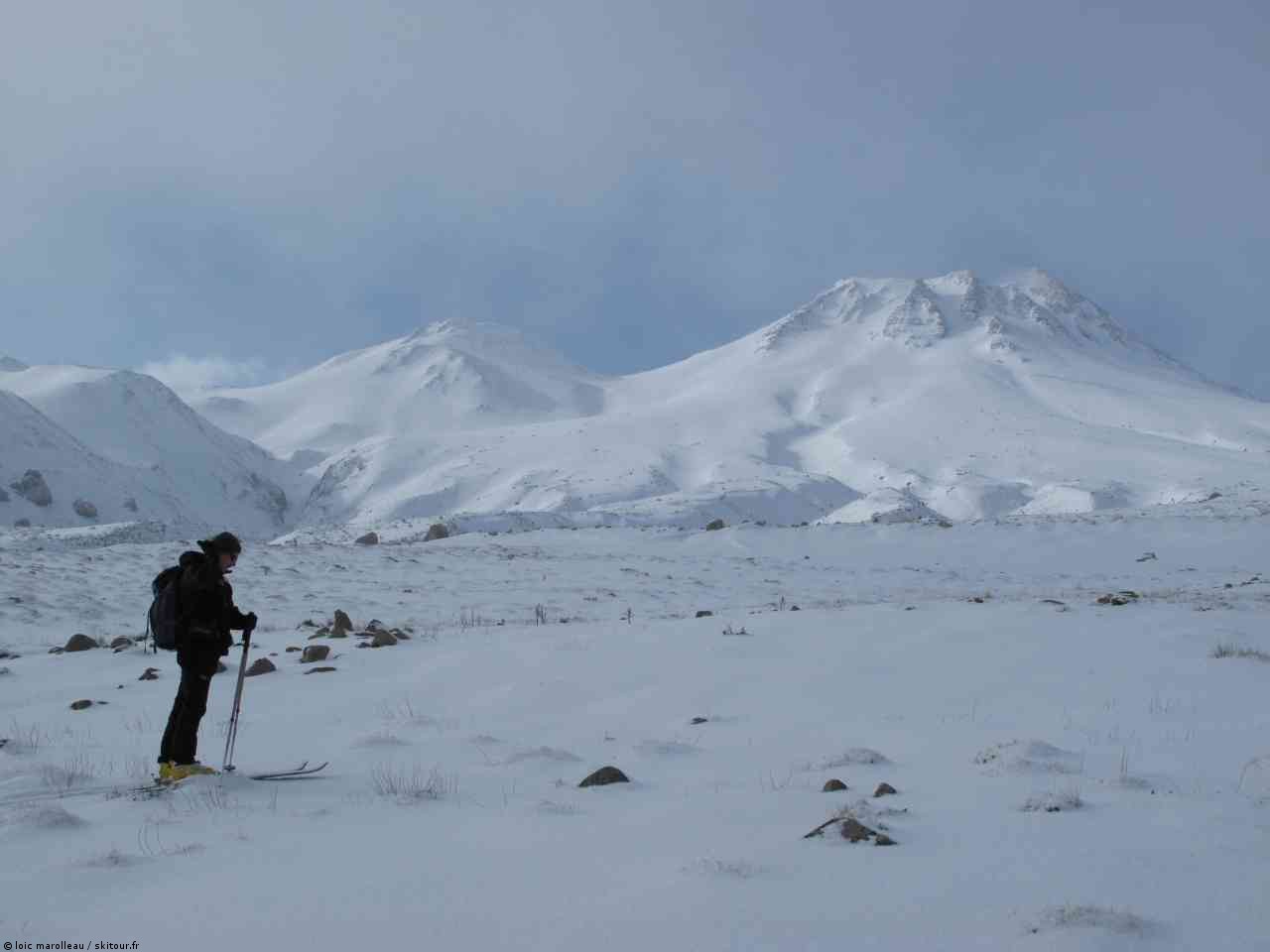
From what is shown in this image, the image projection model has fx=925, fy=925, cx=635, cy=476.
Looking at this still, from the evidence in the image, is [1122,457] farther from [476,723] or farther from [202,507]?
[476,723]

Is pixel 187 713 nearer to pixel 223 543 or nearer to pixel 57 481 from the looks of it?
pixel 223 543

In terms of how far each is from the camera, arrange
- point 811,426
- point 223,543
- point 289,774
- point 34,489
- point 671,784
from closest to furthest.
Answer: point 671,784, point 289,774, point 223,543, point 34,489, point 811,426

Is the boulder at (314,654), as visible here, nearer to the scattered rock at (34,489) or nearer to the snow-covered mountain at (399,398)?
the scattered rock at (34,489)

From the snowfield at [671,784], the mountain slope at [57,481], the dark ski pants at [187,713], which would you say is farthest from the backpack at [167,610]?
the mountain slope at [57,481]

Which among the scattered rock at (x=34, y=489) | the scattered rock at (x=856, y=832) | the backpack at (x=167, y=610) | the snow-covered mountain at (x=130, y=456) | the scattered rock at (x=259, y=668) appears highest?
the snow-covered mountain at (x=130, y=456)

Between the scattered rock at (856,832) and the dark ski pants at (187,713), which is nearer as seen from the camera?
the scattered rock at (856,832)

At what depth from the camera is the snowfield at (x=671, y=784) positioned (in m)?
3.76

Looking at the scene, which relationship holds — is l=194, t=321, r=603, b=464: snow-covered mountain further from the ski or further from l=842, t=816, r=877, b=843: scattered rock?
l=842, t=816, r=877, b=843: scattered rock

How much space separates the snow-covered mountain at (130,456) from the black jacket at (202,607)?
193ft

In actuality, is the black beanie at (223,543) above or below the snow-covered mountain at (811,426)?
below

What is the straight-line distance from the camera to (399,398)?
150 meters

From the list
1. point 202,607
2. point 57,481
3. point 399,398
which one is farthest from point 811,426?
point 202,607

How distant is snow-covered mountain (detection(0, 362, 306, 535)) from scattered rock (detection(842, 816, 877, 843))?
206 ft

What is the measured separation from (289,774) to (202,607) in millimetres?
1343
